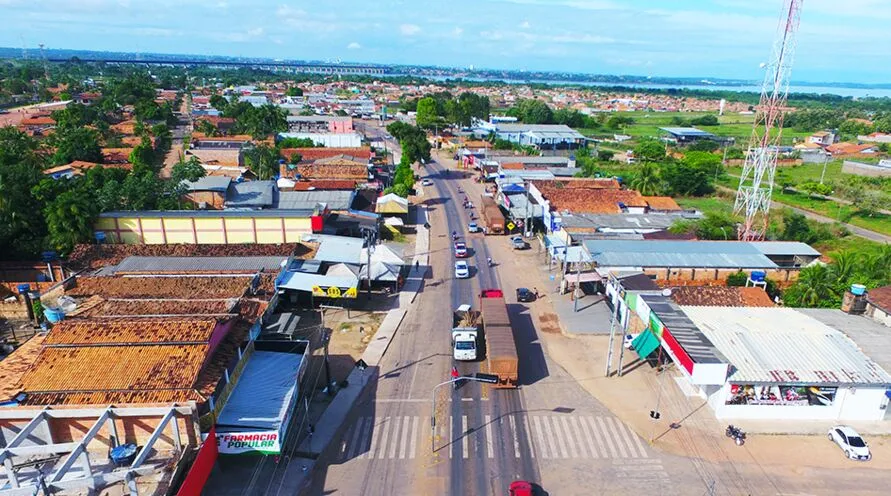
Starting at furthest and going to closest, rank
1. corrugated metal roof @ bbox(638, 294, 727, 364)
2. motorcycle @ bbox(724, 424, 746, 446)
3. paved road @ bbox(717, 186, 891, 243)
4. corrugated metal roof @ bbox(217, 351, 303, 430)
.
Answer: paved road @ bbox(717, 186, 891, 243)
corrugated metal roof @ bbox(638, 294, 727, 364)
motorcycle @ bbox(724, 424, 746, 446)
corrugated metal roof @ bbox(217, 351, 303, 430)

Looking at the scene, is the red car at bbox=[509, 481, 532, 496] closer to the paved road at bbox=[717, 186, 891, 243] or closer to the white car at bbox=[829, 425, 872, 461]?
the white car at bbox=[829, 425, 872, 461]

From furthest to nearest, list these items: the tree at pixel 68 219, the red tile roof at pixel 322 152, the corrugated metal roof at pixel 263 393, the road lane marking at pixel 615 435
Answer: the red tile roof at pixel 322 152, the tree at pixel 68 219, the road lane marking at pixel 615 435, the corrugated metal roof at pixel 263 393

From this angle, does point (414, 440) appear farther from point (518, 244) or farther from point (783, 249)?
point (783, 249)

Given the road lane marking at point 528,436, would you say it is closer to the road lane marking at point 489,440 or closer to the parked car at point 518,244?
the road lane marking at point 489,440

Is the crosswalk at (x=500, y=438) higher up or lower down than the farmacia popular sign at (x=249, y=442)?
lower down

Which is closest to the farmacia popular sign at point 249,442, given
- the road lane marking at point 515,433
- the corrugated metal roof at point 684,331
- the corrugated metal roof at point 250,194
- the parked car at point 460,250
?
the road lane marking at point 515,433

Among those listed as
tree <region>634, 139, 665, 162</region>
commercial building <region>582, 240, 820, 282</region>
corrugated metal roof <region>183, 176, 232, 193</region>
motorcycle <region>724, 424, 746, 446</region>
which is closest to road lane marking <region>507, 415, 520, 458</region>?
motorcycle <region>724, 424, 746, 446</region>

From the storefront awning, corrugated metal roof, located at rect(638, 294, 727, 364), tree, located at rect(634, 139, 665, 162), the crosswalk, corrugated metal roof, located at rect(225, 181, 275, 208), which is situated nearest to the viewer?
the crosswalk

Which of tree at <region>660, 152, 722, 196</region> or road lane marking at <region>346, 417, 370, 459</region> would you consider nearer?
road lane marking at <region>346, 417, 370, 459</region>
